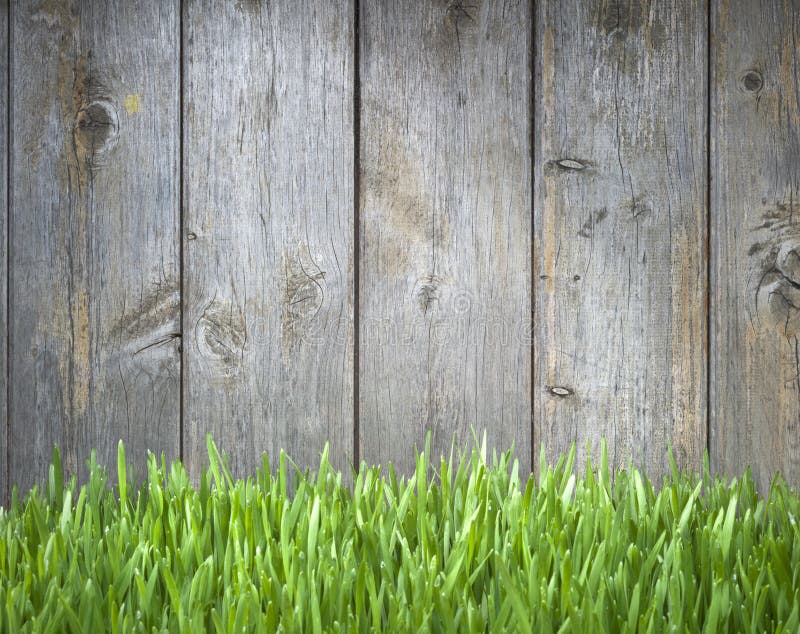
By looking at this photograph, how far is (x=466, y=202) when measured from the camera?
1.42 m

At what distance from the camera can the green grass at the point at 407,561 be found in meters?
0.68

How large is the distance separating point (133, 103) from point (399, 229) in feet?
1.69

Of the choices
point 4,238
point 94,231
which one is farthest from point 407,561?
point 4,238

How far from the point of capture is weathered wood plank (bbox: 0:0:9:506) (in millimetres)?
Answer: 1458

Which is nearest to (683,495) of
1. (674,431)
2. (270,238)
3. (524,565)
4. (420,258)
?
(524,565)

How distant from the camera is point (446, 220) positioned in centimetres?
143

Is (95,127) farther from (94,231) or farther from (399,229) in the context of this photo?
(399,229)

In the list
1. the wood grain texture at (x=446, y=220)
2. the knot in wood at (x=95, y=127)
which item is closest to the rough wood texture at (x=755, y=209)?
the wood grain texture at (x=446, y=220)

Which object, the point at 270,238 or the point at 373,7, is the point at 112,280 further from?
the point at 373,7

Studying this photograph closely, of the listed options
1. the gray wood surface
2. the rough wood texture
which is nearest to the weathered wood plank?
the gray wood surface

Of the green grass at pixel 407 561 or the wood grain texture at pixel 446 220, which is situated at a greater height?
the wood grain texture at pixel 446 220

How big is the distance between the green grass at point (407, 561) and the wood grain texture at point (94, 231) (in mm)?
418

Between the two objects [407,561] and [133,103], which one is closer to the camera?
[407,561]

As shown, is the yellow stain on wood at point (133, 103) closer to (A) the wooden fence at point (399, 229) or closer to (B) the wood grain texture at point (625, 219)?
(A) the wooden fence at point (399, 229)
